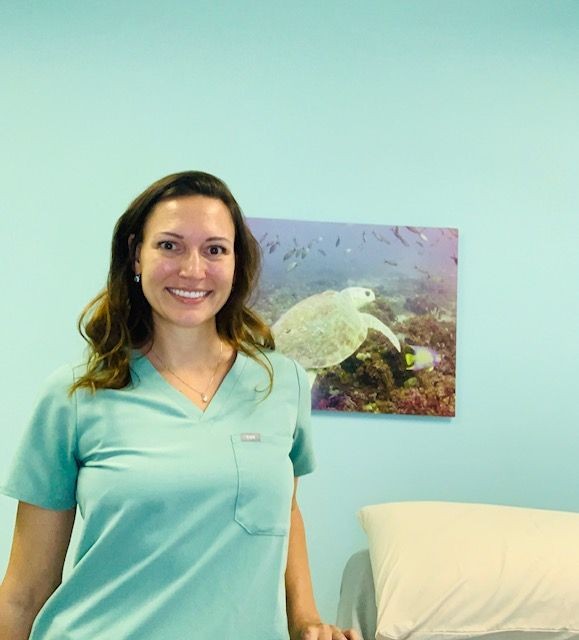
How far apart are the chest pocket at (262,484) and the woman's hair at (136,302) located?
0.43 ft

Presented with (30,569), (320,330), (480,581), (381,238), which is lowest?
(480,581)

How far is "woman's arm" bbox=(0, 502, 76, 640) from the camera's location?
1063 mm

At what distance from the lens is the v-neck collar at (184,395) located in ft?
3.61

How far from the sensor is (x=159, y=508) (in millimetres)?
1001

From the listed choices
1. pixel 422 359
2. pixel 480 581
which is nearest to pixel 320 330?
pixel 422 359

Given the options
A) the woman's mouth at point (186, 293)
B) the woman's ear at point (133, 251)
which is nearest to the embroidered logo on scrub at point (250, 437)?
the woman's mouth at point (186, 293)

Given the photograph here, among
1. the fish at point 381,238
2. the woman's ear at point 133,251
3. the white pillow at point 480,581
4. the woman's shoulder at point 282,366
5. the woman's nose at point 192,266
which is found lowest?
the white pillow at point 480,581

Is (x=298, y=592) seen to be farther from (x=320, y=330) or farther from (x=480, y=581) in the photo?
(x=320, y=330)

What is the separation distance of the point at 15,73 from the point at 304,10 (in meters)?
0.86

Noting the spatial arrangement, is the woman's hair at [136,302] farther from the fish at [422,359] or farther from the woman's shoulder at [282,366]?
the fish at [422,359]

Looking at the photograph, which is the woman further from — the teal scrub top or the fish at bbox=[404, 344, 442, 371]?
the fish at bbox=[404, 344, 442, 371]

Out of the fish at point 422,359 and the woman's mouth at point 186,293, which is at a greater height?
the woman's mouth at point 186,293

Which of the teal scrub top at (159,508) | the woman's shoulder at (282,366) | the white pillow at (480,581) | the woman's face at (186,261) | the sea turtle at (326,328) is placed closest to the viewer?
the teal scrub top at (159,508)

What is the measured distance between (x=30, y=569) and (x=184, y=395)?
0.33m
